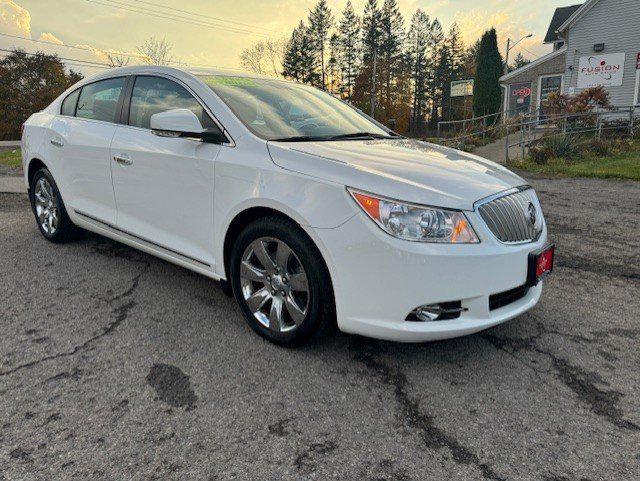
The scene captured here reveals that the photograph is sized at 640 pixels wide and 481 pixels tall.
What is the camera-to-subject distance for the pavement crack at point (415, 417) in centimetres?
200

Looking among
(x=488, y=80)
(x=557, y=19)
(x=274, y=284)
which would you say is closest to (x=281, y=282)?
(x=274, y=284)

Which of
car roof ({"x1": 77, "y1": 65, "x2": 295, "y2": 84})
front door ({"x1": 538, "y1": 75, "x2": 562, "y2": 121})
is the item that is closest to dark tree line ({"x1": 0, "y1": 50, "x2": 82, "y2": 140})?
front door ({"x1": 538, "y1": 75, "x2": 562, "y2": 121})

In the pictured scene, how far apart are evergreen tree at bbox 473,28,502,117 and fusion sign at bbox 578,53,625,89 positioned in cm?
1554

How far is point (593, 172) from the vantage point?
1062cm

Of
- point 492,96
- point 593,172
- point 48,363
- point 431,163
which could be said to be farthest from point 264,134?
point 492,96

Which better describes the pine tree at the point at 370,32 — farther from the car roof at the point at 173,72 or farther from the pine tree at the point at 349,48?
the car roof at the point at 173,72

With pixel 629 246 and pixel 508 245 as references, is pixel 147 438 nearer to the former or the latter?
pixel 508 245

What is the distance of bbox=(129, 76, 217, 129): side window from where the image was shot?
3.42m

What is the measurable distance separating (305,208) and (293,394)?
3.10 ft

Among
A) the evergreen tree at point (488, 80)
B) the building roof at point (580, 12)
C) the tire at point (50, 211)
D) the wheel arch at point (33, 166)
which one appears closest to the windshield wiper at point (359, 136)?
the tire at point (50, 211)

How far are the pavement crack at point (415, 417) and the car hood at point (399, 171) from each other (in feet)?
3.10

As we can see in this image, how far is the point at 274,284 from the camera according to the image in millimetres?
2867

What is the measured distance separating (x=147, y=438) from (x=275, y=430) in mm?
545

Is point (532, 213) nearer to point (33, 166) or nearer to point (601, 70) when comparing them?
point (33, 166)
